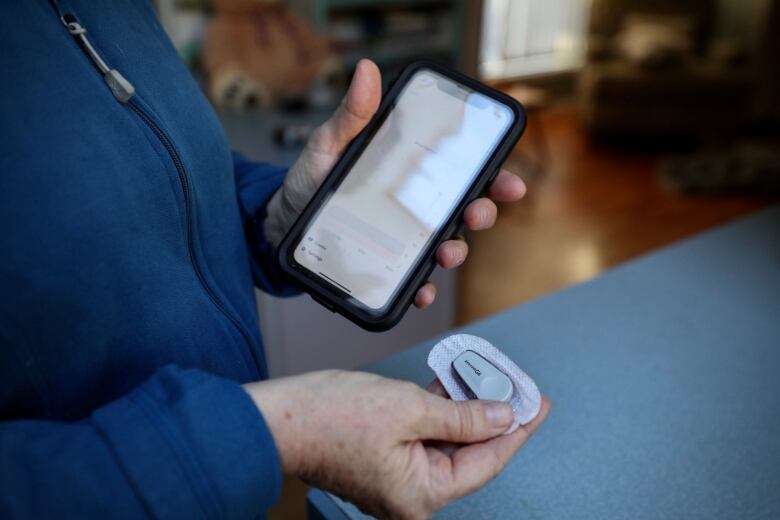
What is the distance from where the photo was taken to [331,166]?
2.00 feet

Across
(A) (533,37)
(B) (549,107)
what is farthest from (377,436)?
(A) (533,37)


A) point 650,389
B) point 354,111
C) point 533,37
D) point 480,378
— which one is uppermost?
point 354,111

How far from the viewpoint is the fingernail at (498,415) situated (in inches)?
16.5

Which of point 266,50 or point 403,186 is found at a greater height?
point 403,186

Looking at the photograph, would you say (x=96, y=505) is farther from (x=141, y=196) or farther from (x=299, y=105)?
(x=299, y=105)

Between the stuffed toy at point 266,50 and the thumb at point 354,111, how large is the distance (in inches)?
49.6

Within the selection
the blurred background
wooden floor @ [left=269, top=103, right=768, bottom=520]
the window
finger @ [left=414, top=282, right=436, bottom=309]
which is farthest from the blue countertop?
the window

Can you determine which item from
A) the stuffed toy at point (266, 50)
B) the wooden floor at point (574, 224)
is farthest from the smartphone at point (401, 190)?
the wooden floor at point (574, 224)

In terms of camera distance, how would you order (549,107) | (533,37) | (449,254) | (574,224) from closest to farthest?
(449,254) → (574,224) → (549,107) → (533,37)

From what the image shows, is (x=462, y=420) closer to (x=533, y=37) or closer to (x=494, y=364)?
(x=494, y=364)

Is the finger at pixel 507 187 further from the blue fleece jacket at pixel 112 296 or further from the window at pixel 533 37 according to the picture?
the window at pixel 533 37

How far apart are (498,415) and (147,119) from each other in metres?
0.32

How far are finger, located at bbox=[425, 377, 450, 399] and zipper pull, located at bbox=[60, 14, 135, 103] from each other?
31cm

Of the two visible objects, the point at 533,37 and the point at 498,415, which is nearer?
the point at 498,415
